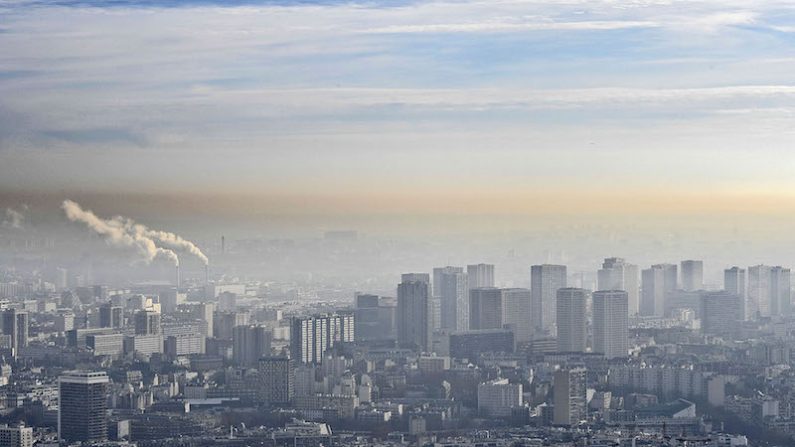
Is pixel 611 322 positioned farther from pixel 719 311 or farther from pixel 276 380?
pixel 276 380

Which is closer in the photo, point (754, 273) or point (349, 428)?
point (349, 428)

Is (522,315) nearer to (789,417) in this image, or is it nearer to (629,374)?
(629,374)

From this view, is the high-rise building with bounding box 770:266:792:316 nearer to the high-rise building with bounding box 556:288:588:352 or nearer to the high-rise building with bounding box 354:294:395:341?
the high-rise building with bounding box 556:288:588:352

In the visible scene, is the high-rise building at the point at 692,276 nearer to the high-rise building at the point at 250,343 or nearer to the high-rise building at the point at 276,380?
the high-rise building at the point at 250,343

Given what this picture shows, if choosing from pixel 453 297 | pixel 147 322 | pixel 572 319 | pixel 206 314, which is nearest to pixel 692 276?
pixel 572 319

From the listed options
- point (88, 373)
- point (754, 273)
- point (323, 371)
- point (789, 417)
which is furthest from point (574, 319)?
point (88, 373)

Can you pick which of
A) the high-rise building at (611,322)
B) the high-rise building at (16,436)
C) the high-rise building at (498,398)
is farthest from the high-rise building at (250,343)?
the high-rise building at (16,436)

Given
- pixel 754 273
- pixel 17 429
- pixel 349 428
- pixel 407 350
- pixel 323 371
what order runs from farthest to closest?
pixel 754 273
pixel 407 350
pixel 323 371
pixel 349 428
pixel 17 429
